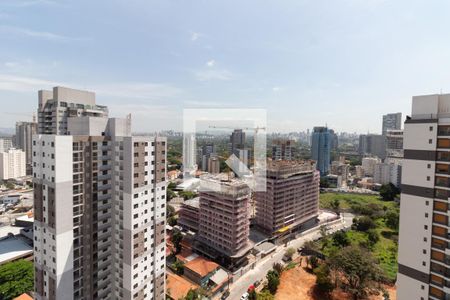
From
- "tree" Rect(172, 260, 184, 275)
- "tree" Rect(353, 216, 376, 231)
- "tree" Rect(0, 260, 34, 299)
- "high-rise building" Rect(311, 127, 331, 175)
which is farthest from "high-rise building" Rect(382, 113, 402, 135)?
"tree" Rect(0, 260, 34, 299)

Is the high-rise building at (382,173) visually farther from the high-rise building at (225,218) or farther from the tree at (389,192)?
the high-rise building at (225,218)

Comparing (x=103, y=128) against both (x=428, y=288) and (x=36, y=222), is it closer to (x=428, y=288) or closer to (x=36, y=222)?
(x=36, y=222)

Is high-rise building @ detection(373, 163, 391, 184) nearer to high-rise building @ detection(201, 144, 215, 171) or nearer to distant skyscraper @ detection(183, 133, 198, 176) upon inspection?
high-rise building @ detection(201, 144, 215, 171)

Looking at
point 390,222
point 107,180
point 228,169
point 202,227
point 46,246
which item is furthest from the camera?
point 390,222

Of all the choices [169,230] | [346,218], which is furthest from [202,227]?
[346,218]

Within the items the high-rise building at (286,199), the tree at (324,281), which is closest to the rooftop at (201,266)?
the tree at (324,281)

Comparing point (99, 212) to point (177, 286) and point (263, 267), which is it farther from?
point (263, 267)
